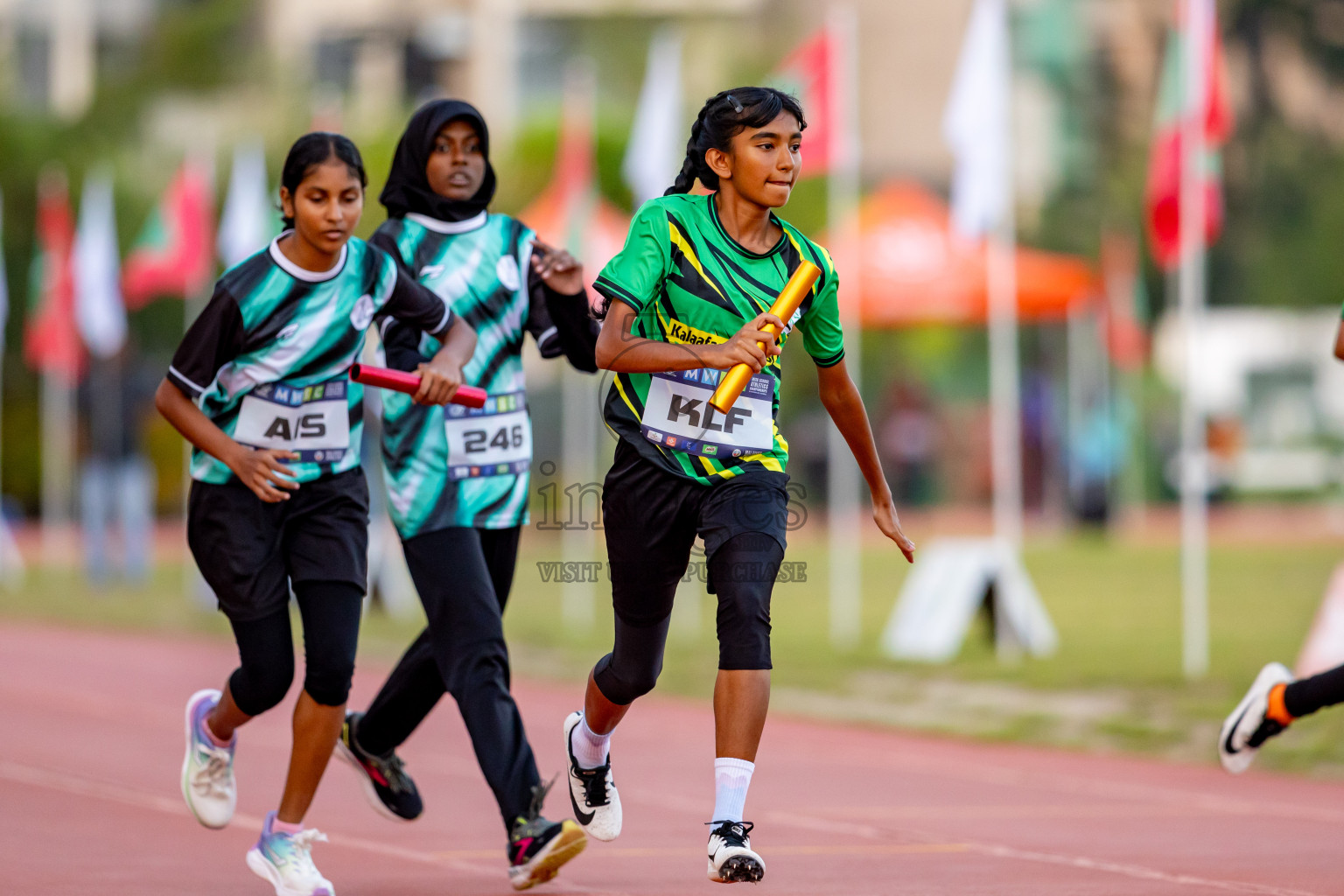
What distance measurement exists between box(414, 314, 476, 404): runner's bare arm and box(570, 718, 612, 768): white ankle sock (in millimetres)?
1108

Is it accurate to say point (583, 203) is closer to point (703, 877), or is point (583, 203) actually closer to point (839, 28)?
point (839, 28)

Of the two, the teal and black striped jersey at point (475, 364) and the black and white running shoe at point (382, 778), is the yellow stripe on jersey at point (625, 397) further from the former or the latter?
the black and white running shoe at point (382, 778)

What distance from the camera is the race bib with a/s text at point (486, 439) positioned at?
6.34m

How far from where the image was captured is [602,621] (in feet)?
Result: 57.5

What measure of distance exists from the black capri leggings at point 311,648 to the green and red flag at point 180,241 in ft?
53.8

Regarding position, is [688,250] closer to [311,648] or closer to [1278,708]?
[311,648]

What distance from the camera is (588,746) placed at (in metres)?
6.22

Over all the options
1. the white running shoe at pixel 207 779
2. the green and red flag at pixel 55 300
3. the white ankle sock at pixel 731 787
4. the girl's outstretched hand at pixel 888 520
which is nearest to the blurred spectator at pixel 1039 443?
the green and red flag at pixel 55 300

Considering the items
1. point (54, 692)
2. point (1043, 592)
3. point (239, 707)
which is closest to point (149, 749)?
point (54, 692)

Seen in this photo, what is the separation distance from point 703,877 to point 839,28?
9717 millimetres

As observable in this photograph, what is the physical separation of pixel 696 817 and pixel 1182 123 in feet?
23.5

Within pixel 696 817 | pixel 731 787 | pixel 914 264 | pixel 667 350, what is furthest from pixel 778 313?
pixel 914 264

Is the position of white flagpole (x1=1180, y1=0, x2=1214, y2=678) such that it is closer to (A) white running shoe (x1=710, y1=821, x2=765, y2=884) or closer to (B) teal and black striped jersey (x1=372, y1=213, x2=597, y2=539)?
(B) teal and black striped jersey (x1=372, y1=213, x2=597, y2=539)

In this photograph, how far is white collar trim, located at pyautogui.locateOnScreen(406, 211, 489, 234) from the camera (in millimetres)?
6496
